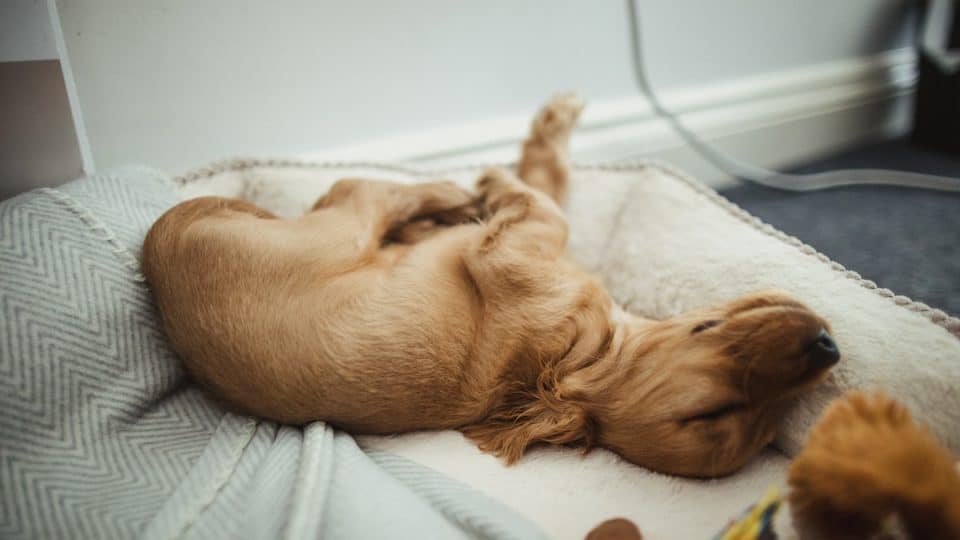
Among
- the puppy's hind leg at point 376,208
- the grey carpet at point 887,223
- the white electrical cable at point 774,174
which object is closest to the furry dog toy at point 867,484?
the puppy's hind leg at point 376,208

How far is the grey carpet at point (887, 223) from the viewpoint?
5.43ft

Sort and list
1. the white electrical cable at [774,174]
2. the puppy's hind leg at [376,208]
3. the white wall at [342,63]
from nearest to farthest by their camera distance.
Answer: the puppy's hind leg at [376,208] → the white wall at [342,63] → the white electrical cable at [774,174]

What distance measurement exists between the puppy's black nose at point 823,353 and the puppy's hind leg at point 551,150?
30.3 inches

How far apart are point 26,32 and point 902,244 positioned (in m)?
2.24

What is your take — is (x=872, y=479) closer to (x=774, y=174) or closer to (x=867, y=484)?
(x=867, y=484)

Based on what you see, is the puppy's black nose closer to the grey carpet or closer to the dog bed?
the dog bed

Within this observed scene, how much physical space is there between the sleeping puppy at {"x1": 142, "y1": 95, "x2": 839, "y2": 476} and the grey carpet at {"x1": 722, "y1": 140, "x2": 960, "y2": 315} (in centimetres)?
89

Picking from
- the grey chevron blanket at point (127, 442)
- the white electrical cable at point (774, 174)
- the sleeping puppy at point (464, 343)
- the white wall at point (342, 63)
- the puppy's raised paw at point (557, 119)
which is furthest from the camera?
the white electrical cable at point (774, 174)

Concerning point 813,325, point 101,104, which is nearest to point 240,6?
point 101,104

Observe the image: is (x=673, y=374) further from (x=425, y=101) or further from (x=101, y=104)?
(x=101, y=104)

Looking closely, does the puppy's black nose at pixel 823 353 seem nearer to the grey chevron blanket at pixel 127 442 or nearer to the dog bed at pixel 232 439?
the dog bed at pixel 232 439

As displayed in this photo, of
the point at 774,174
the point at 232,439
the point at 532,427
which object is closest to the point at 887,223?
the point at 774,174

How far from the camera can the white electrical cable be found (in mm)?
2146

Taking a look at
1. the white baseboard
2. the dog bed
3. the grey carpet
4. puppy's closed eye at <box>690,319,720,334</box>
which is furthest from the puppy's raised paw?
the grey carpet
